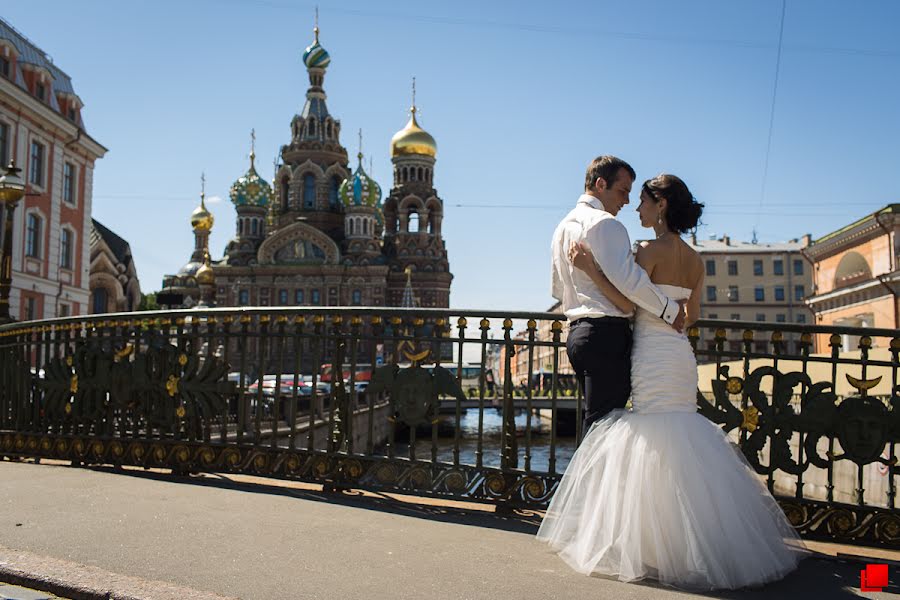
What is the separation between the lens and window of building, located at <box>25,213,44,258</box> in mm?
27547

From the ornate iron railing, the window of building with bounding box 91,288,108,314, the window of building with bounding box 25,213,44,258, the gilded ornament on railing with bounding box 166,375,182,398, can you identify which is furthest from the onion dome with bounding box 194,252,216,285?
the gilded ornament on railing with bounding box 166,375,182,398

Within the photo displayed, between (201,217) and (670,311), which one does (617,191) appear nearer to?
(670,311)

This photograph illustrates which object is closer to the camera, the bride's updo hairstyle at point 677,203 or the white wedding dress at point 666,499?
the white wedding dress at point 666,499

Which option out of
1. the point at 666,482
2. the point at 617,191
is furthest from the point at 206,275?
the point at 666,482

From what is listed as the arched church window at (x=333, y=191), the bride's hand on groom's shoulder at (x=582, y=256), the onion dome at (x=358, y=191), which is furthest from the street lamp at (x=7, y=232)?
the arched church window at (x=333, y=191)

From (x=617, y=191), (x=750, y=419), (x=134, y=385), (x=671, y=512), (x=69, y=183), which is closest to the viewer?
(x=671, y=512)

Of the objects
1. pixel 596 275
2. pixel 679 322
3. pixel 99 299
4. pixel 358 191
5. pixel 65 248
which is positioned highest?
pixel 358 191

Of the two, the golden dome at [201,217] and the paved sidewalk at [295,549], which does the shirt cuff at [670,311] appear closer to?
the paved sidewalk at [295,549]

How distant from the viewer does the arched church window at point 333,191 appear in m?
72.3

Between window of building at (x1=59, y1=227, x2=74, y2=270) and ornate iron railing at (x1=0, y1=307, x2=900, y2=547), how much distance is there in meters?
25.6

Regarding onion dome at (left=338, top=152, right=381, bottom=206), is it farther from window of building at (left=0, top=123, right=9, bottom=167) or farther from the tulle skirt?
the tulle skirt

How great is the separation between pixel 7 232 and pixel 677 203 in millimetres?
7074

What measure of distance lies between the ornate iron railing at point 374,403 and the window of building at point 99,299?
169ft

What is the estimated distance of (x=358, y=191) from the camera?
6900 cm
